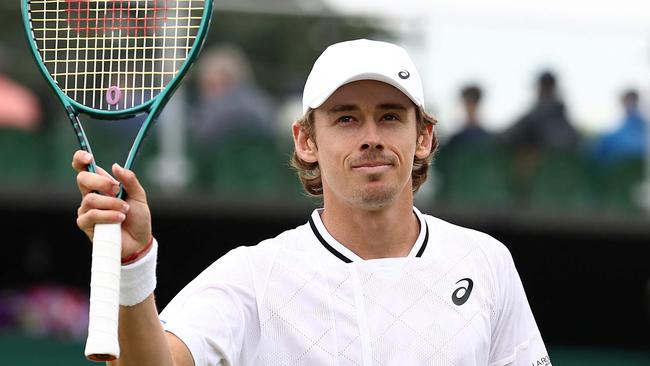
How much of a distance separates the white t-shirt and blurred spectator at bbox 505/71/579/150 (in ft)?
25.8

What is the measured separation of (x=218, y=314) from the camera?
4.29 meters

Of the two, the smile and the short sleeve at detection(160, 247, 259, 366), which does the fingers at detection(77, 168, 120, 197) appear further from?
the smile

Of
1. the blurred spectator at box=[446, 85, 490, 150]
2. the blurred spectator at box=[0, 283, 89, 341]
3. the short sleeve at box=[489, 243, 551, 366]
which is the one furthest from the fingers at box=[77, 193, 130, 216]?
the blurred spectator at box=[446, 85, 490, 150]

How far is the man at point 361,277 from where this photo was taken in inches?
172

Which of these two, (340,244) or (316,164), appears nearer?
(340,244)

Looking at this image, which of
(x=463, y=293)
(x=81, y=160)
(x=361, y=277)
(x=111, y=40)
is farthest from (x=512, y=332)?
(x=111, y=40)

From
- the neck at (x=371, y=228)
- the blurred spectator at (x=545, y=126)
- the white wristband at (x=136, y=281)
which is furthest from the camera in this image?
the blurred spectator at (x=545, y=126)

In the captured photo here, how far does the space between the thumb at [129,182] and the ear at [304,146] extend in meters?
0.80

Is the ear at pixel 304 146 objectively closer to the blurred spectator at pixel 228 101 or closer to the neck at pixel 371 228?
the neck at pixel 371 228

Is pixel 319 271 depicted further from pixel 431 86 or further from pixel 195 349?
pixel 431 86

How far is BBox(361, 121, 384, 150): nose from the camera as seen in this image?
4.35 metres

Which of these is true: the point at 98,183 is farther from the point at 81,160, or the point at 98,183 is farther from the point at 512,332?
the point at 512,332

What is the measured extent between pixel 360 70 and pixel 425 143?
42 cm

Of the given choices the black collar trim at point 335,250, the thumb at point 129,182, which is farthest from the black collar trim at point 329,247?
the thumb at point 129,182
